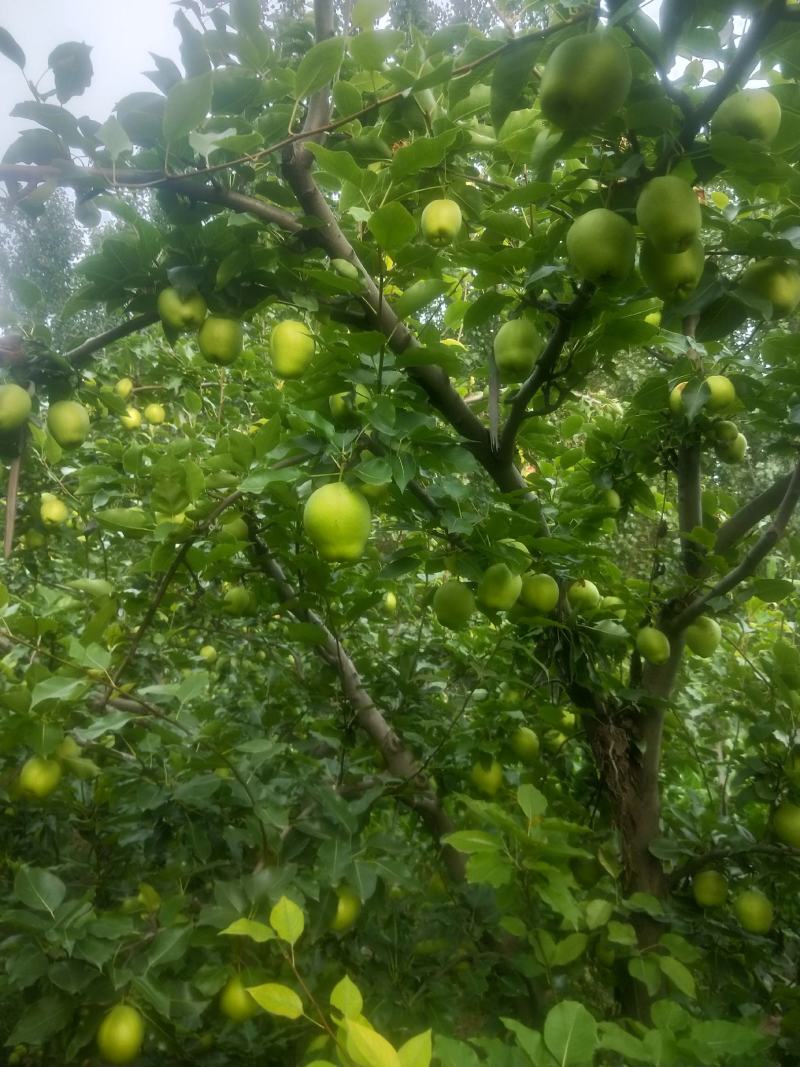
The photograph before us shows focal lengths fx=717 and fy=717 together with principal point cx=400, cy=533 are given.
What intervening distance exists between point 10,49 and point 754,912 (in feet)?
5.59

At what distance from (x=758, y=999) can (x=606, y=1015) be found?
1.05ft

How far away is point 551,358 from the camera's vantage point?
96cm

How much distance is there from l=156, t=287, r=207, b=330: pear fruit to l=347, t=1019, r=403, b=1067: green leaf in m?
0.83

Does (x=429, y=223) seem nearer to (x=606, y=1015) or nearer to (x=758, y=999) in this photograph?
(x=758, y=999)

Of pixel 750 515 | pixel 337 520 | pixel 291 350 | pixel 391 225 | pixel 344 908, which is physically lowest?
pixel 344 908

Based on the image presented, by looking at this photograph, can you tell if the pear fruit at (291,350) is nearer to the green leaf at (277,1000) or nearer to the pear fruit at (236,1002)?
the green leaf at (277,1000)

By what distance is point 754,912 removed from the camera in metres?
1.27

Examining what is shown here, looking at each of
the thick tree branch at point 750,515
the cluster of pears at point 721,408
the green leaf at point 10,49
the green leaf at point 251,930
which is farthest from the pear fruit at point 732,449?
the green leaf at point 10,49

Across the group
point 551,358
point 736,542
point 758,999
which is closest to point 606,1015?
point 758,999

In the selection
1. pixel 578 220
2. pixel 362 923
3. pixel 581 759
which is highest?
pixel 578 220

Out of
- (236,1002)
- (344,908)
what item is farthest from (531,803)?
(236,1002)

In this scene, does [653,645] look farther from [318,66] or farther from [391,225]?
[318,66]

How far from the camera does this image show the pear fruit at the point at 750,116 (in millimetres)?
695

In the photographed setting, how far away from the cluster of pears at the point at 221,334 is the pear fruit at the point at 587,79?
508mm
